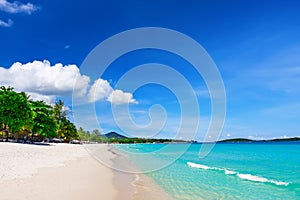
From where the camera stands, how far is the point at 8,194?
875 cm

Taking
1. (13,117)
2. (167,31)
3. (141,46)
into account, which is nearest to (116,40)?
(141,46)

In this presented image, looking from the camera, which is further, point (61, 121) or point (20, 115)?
point (61, 121)

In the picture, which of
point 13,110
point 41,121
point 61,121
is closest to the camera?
point 13,110

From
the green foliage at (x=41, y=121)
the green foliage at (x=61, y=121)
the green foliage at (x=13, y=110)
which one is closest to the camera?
the green foliage at (x=13, y=110)

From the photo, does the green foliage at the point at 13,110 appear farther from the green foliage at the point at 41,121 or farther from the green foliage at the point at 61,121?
the green foliage at the point at 61,121

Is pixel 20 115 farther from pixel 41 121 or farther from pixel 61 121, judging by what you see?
pixel 61 121

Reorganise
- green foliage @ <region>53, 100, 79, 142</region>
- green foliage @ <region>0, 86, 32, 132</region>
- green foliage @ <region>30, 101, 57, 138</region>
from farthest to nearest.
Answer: green foliage @ <region>53, 100, 79, 142</region>, green foliage @ <region>30, 101, 57, 138</region>, green foliage @ <region>0, 86, 32, 132</region>

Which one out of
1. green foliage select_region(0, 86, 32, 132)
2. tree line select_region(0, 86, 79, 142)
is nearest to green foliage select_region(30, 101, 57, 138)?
tree line select_region(0, 86, 79, 142)

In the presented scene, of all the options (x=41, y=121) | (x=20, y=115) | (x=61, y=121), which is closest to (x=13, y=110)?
(x=20, y=115)

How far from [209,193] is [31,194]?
9.22 metres

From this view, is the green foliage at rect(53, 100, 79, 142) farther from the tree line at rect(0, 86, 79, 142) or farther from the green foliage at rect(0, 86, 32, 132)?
the green foliage at rect(0, 86, 32, 132)

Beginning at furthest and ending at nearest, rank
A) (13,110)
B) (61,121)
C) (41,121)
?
(61,121) → (41,121) → (13,110)

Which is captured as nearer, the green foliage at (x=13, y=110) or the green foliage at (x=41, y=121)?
the green foliage at (x=13, y=110)

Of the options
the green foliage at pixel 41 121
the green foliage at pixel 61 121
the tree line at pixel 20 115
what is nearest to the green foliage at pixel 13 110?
the tree line at pixel 20 115
